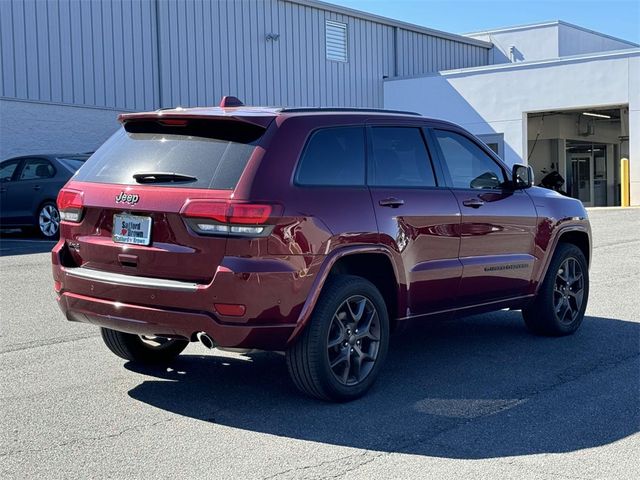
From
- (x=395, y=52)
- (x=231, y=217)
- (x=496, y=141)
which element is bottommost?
(x=231, y=217)

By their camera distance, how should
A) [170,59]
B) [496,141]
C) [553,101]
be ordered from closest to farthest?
[170,59] → [553,101] → [496,141]

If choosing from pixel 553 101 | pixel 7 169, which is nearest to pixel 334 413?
pixel 7 169

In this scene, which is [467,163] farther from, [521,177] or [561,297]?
[561,297]

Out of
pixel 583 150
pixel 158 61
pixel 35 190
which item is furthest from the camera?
pixel 583 150

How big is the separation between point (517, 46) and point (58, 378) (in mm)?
35388

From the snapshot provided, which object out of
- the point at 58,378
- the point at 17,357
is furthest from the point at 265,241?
the point at 17,357

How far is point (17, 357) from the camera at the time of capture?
257 inches

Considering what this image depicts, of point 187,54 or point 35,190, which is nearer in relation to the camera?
point 35,190

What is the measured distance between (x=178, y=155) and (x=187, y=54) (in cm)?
2234

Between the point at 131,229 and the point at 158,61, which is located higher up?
the point at 158,61

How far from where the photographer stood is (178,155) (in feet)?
17.1

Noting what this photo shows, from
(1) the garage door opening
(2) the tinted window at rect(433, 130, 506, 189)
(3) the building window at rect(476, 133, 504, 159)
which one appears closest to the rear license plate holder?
(2) the tinted window at rect(433, 130, 506, 189)

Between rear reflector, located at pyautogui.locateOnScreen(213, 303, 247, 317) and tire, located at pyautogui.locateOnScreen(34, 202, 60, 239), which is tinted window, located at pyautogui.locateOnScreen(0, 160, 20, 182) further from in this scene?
rear reflector, located at pyautogui.locateOnScreen(213, 303, 247, 317)

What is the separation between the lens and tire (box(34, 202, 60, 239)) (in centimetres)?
1662
